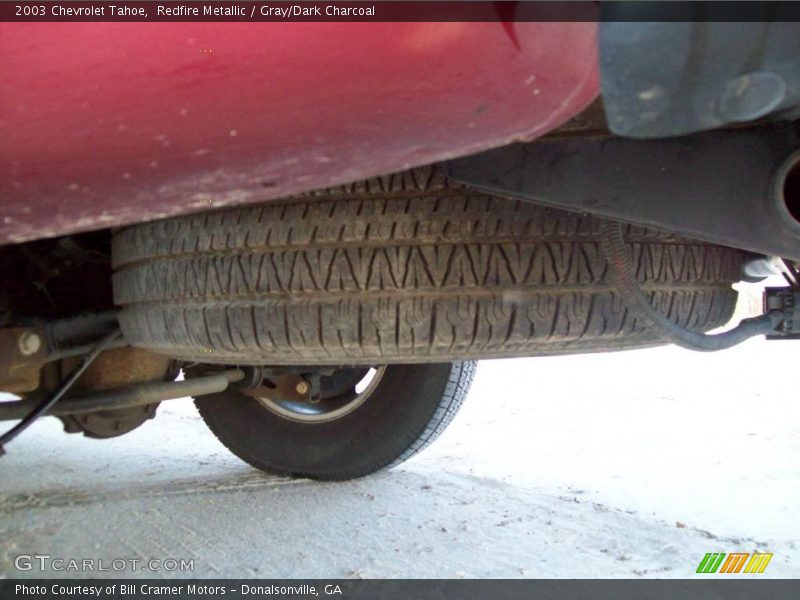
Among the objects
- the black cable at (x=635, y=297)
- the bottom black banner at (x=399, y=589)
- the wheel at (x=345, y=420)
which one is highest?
the black cable at (x=635, y=297)

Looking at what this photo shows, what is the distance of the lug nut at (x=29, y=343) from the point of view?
5.52 ft

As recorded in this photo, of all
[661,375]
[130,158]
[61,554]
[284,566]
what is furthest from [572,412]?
[130,158]

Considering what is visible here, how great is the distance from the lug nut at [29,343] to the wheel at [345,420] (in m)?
0.66

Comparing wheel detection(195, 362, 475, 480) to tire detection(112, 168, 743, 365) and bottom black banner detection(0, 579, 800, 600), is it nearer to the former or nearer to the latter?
bottom black banner detection(0, 579, 800, 600)

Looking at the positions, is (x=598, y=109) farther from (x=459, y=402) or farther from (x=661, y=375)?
(x=661, y=375)

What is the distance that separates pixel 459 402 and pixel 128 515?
1.06 m

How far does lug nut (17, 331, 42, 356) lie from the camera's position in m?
1.68

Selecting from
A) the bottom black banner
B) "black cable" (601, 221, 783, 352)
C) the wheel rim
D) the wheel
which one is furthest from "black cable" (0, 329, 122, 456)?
"black cable" (601, 221, 783, 352)

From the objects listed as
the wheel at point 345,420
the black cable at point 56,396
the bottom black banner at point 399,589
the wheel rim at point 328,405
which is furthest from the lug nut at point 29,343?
the wheel rim at point 328,405

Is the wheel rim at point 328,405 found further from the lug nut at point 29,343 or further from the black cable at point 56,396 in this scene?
the lug nut at point 29,343

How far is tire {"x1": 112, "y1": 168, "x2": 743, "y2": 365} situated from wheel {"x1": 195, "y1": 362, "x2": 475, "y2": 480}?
998 millimetres

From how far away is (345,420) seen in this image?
7.81 ft

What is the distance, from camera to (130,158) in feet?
2.68

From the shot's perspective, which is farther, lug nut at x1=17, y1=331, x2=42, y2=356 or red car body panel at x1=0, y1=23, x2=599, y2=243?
lug nut at x1=17, y1=331, x2=42, y2=356
